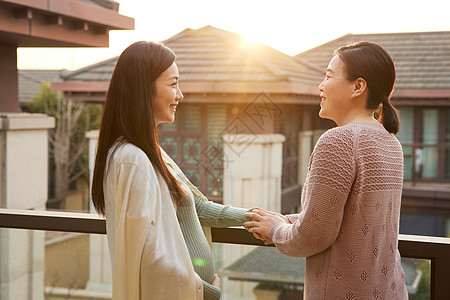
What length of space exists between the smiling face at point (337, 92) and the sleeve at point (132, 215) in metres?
0.44

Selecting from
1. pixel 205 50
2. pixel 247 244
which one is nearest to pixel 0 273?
pixel 247 244

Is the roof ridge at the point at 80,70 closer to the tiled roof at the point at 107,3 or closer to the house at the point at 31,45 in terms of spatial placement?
the house at the point at 31,45

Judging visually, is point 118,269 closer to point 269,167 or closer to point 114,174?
point 114,174

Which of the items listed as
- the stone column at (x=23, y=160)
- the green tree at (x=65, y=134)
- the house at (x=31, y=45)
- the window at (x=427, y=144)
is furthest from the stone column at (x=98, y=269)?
the green tree at (x=65, y=134)

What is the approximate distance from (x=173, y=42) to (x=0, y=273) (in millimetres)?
8623

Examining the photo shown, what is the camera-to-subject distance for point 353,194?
1088 mm

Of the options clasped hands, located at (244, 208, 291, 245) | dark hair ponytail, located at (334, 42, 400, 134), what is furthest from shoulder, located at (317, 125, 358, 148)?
clasped hands, located at (244, 208, 291, 245)

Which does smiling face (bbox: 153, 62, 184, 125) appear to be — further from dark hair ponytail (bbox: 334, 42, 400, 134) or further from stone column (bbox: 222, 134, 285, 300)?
stone column (bbox: 222, 134, 285, 300)

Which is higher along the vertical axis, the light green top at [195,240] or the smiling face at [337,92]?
the smiling face at [337,92]

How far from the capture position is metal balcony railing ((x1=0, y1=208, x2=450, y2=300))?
4.66ft

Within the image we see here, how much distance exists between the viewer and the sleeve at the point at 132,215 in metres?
1.14

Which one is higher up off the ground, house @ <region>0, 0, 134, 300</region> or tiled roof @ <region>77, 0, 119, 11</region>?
tiled roof @ <region>77, 0, 119, 11</region>

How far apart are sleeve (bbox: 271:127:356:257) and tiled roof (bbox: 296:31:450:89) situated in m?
8.89

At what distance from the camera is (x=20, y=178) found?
4.61 meters
